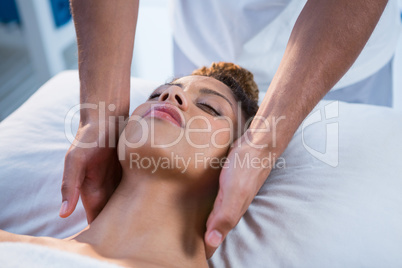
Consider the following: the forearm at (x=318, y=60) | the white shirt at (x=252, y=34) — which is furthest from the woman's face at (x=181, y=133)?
the white shirt at (x=252, y=34)

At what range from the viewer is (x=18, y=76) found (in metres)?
2.91

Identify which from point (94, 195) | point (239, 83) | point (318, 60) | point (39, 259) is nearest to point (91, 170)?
A: point (94, 195)

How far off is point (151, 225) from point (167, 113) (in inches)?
10.4

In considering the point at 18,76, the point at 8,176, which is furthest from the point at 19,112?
the point at 18,76

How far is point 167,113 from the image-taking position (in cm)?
96

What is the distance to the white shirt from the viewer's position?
4.63ft

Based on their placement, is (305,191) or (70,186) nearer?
(70,186)

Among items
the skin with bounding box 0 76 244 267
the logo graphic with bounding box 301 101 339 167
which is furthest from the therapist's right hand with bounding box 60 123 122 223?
the logo graphic with bounding box 301 101 339 167

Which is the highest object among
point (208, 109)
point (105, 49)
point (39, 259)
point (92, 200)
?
point (105, 49)

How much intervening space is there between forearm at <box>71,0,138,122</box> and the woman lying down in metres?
0.17

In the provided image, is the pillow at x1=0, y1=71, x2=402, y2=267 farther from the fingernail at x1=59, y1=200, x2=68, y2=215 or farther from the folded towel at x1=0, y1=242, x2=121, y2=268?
the folded towel at x1=0, y1=242, x2=121, y2=268

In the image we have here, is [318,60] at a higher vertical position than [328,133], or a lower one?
higher

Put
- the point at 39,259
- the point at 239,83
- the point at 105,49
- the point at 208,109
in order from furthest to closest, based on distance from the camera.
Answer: the point at 239,83 < the point at 105,49 < the point at 208,109 < the point at 39,259

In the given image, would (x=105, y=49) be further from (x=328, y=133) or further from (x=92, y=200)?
(x=328, y=133)
